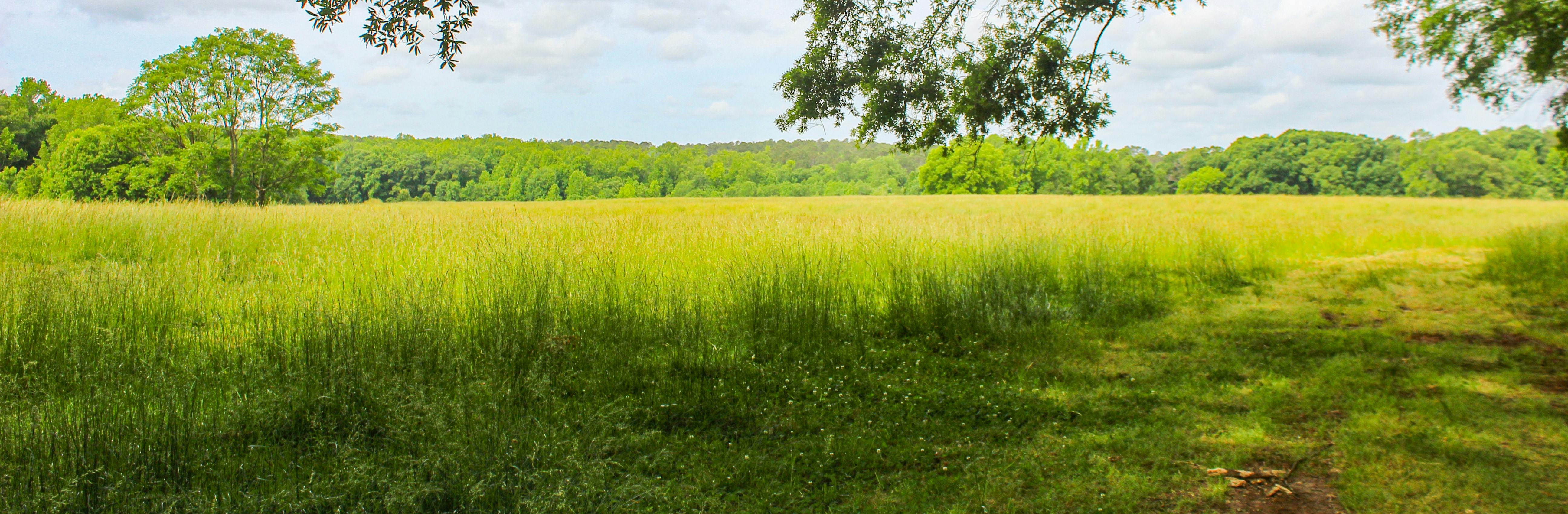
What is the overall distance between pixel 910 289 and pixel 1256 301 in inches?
178

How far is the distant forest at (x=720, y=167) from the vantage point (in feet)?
110

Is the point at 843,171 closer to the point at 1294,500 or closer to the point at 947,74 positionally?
the point at 947,74

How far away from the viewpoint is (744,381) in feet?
16.5

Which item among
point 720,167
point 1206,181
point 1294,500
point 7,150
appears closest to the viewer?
point 1294,500

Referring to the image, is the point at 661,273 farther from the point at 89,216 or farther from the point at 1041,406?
the point at 89,216

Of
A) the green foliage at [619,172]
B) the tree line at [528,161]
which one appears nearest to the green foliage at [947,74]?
the tree line at [528,161]

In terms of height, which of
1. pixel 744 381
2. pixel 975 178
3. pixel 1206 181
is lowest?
pixel 744 381

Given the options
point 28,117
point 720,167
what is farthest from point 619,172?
point 28,117

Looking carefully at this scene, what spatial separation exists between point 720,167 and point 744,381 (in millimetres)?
77656

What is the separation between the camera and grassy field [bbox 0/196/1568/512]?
3.38 m

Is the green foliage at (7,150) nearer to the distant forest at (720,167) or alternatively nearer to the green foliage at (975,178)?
the distant forest at (720,167)

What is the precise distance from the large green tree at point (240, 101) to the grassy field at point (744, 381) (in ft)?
87.1

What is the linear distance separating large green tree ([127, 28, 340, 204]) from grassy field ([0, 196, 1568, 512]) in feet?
87.1

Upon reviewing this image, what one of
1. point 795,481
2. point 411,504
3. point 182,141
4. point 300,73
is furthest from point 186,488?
point 182,141
